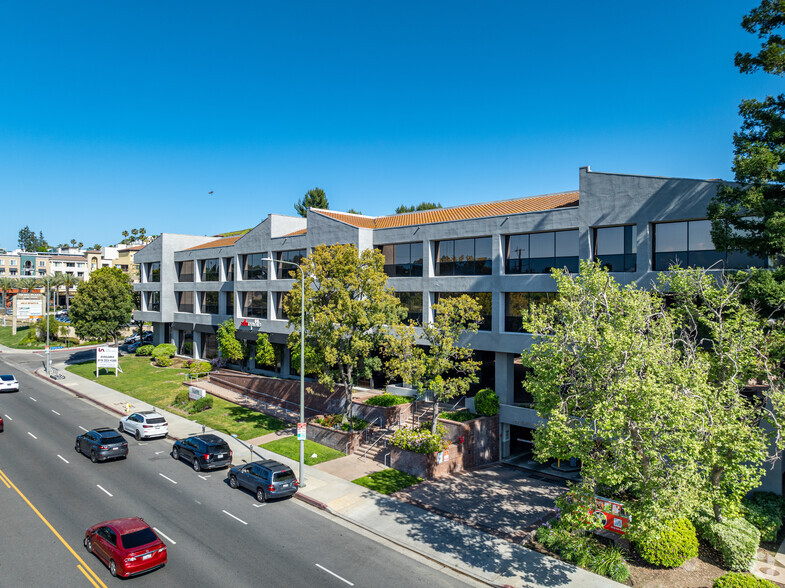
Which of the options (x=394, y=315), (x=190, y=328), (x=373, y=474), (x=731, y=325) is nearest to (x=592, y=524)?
(x=731, y=325)

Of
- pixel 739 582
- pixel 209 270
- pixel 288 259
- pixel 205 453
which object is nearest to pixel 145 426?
pixel 205 453

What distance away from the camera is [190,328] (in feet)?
186

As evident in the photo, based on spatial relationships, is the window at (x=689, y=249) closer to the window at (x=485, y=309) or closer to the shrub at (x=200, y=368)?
the window at (x=485, y=309)

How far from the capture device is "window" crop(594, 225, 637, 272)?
2694cm

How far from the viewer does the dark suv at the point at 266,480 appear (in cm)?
2195

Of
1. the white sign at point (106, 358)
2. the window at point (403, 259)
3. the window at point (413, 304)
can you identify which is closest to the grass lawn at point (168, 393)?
the white sign at point (106, 358)

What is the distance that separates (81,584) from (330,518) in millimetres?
8889

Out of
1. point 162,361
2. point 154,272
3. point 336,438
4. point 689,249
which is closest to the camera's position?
point 689,249

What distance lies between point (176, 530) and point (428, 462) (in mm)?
12078

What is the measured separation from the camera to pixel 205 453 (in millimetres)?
25594

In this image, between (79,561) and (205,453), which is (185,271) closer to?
(205,453)

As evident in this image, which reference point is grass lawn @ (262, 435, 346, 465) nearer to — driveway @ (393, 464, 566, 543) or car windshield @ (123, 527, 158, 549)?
driveway @ (393, 464, 566, 543)

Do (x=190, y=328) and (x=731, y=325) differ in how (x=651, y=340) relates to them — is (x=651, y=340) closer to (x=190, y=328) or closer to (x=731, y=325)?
(x=731, y=325)

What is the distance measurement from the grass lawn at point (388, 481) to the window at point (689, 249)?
1692 centimetres
